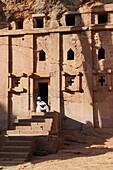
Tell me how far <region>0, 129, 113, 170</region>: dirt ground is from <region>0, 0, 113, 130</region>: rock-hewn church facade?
0.64 meters

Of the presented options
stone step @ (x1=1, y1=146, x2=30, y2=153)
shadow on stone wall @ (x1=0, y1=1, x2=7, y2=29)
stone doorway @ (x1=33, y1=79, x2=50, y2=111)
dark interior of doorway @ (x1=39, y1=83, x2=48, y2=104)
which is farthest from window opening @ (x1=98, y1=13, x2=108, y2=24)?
stone step @ (x1=1, y1=146, x2=30, y2=153)

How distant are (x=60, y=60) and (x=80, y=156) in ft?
20.9

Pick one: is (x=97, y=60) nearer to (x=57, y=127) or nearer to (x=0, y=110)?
(x=57, y=127)

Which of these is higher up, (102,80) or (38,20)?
(38,20)

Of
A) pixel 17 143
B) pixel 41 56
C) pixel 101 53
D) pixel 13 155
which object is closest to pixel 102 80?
pixel 101 53

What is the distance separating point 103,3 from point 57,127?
6.46 metres

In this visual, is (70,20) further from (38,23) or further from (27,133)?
(27,133)

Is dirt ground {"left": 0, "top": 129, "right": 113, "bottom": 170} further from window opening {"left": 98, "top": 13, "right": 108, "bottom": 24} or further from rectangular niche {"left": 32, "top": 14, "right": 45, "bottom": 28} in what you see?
rectangular niche {"left": 32, "top": 14, "right": 45, "bottom": 28}

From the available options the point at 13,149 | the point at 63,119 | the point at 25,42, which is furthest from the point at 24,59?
the point at 13,149

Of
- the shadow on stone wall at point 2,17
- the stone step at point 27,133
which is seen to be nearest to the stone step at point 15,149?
the stone step at point 27,133

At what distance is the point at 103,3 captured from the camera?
1722 centimetres

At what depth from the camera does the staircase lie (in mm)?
11570

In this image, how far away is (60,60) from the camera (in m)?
17.0

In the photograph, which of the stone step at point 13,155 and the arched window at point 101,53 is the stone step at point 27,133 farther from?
the arched window at point 101,53
